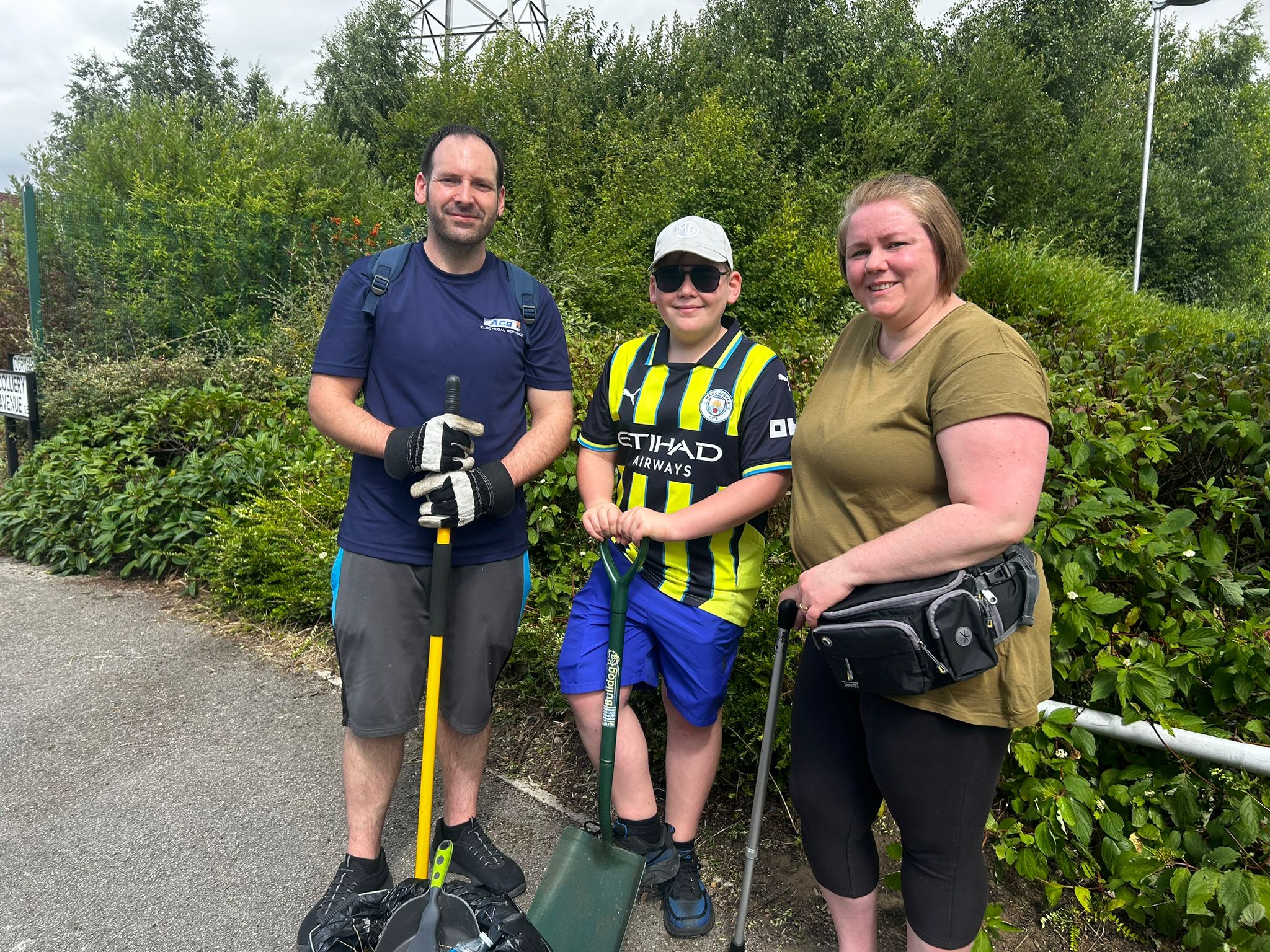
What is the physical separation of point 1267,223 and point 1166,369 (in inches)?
1074

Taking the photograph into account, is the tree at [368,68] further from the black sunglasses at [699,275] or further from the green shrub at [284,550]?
the black sunglasses at [699,275]

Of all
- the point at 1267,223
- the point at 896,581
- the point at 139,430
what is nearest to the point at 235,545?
the point at 139,430

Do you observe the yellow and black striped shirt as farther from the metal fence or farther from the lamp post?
the lamp post

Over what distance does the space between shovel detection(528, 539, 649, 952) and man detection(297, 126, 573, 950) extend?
44cm

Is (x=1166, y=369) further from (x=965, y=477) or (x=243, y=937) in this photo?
(x=243, y=937)

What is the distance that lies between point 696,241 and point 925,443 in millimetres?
1014

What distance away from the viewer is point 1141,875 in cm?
229

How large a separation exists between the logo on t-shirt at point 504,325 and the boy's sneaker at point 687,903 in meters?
1.71

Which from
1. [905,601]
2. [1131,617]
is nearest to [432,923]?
[905,601]

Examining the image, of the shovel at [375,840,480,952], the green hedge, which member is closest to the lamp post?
the green hedge

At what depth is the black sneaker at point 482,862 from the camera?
274 cm

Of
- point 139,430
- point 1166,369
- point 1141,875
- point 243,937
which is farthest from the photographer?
point 139,430

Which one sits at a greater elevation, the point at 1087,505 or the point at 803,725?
the point at 1087,505

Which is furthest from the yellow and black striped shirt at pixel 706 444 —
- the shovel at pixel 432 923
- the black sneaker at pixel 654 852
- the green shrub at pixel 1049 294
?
the green shrub at pixel 1049 294
